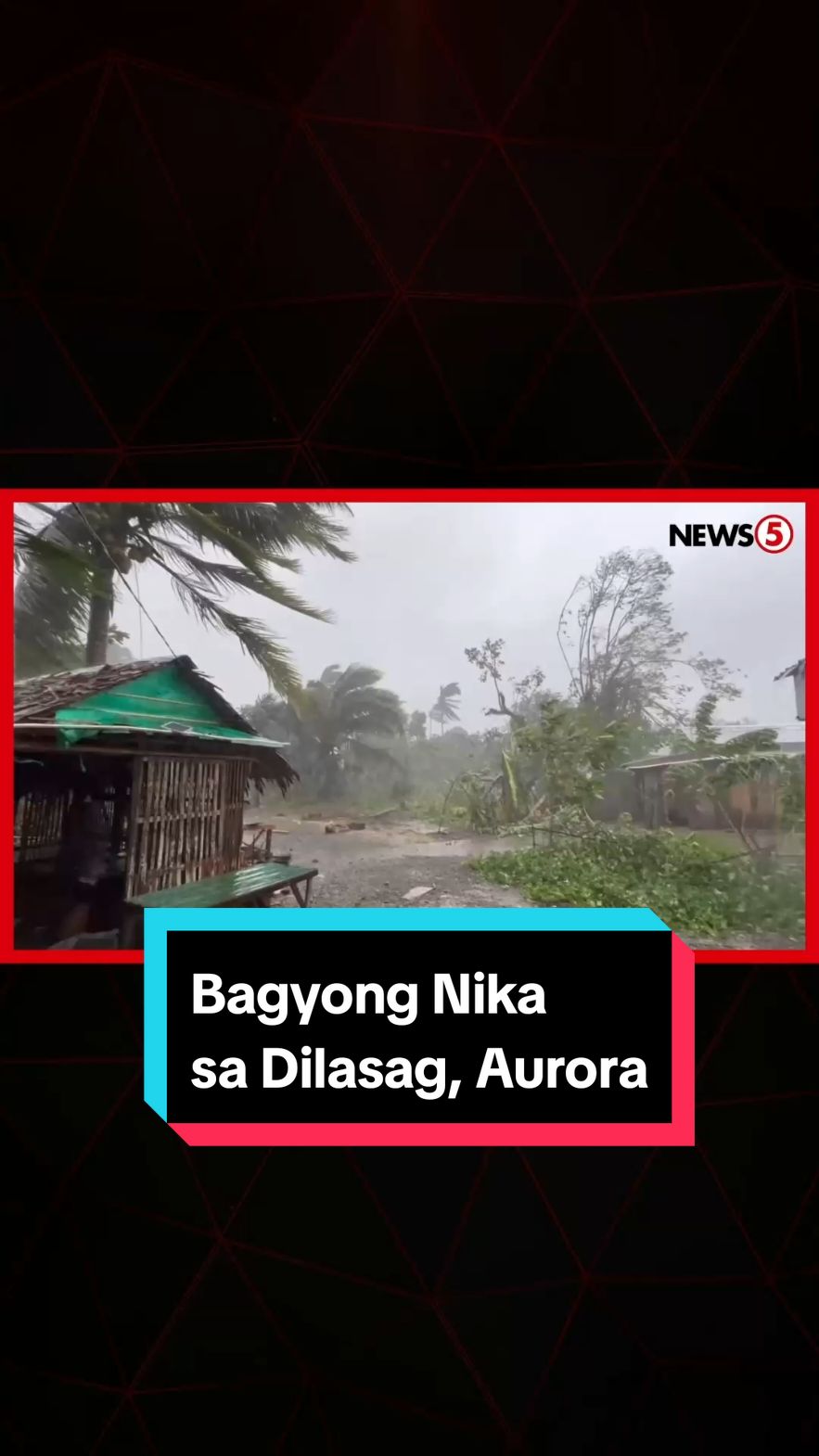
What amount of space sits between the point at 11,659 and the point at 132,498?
0.36 metres

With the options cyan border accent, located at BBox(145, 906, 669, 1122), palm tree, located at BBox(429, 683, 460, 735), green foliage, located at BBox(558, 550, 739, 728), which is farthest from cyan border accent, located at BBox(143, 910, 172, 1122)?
green foliage, located at BBox(558, 550, 739, 728)

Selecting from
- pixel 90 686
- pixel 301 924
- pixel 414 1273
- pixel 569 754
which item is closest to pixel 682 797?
pixel 569 754

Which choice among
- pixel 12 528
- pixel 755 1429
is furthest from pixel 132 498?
pixel 755 1429

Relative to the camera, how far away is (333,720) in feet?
4.33

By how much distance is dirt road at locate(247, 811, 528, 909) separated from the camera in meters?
1.30

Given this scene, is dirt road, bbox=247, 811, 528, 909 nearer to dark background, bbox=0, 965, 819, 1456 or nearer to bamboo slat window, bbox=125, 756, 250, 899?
bamboo slat window, bbox=125, 756, 250, 899

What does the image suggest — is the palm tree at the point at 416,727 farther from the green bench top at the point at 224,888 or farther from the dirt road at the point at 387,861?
the green bench top at the point at 224,888

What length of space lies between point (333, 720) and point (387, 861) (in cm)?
27
